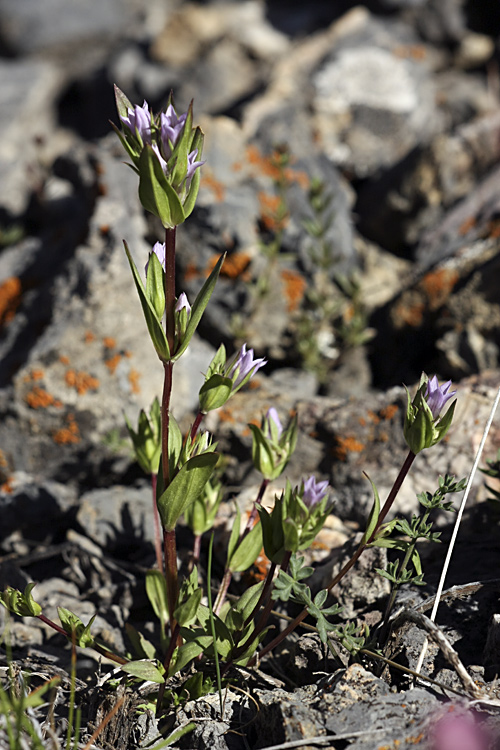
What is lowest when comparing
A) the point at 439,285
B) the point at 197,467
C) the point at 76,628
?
the point at 76,628

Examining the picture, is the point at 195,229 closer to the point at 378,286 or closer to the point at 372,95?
the point at 378,286

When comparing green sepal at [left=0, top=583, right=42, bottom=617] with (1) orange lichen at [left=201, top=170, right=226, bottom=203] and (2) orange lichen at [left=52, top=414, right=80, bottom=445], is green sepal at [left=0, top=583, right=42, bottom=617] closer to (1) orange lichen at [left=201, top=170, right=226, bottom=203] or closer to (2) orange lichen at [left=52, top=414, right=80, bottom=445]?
(2) orange lichen at [left=52, top=414, right=80, bottom=445]

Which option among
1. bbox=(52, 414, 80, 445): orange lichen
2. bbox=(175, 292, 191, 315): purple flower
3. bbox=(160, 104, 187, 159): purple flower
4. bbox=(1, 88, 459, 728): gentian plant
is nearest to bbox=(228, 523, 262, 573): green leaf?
bbox=(1, 88, 459, 728): gentian plant

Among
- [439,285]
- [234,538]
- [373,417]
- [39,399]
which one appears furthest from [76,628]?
[439,285]

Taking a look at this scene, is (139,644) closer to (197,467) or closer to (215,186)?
(197,467)

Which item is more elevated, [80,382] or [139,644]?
[80,382]
